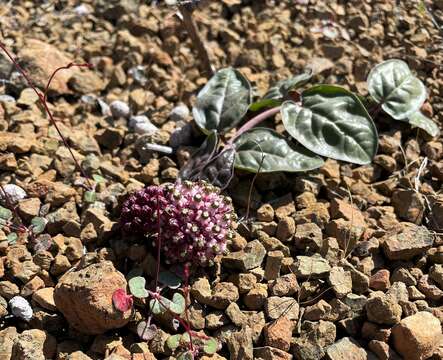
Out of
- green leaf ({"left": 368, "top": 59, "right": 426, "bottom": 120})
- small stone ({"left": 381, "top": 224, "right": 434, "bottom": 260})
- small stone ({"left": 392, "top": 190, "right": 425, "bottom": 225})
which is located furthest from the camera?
green leaf ({"left": 368, "top": 59, "right": 426, "bottom": 120})

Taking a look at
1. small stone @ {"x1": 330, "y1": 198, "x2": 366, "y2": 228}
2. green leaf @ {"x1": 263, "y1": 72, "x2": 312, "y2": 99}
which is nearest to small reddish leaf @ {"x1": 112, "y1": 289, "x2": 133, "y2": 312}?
small stone @ {"x1": 330, "y1": 198, "x2": 366, "y2": 228}

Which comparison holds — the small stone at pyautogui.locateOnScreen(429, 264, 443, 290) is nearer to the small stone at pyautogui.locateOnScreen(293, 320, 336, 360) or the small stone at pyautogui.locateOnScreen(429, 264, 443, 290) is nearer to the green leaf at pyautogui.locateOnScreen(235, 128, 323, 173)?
the small stone at pyautogui.locateOnScreen(293, 320, 336, 360)

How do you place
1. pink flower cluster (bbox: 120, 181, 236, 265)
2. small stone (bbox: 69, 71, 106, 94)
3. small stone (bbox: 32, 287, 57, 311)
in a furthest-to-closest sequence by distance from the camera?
small stone (bbox: 69, 71, 106, 94) → pink flower cluster (bbox: 120, 181, 236, 265) → small stone (bbox: 32, 287, 57, 311)

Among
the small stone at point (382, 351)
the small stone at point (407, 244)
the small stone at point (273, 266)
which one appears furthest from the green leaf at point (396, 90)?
the small stone at point (382, 351)

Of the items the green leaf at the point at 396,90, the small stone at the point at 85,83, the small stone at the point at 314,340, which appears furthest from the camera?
the small stone at the point at 85,83

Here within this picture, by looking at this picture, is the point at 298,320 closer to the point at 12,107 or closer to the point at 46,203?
the point at 46,203

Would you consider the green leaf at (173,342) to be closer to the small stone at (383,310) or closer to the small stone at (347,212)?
the small stone at (383,310)
